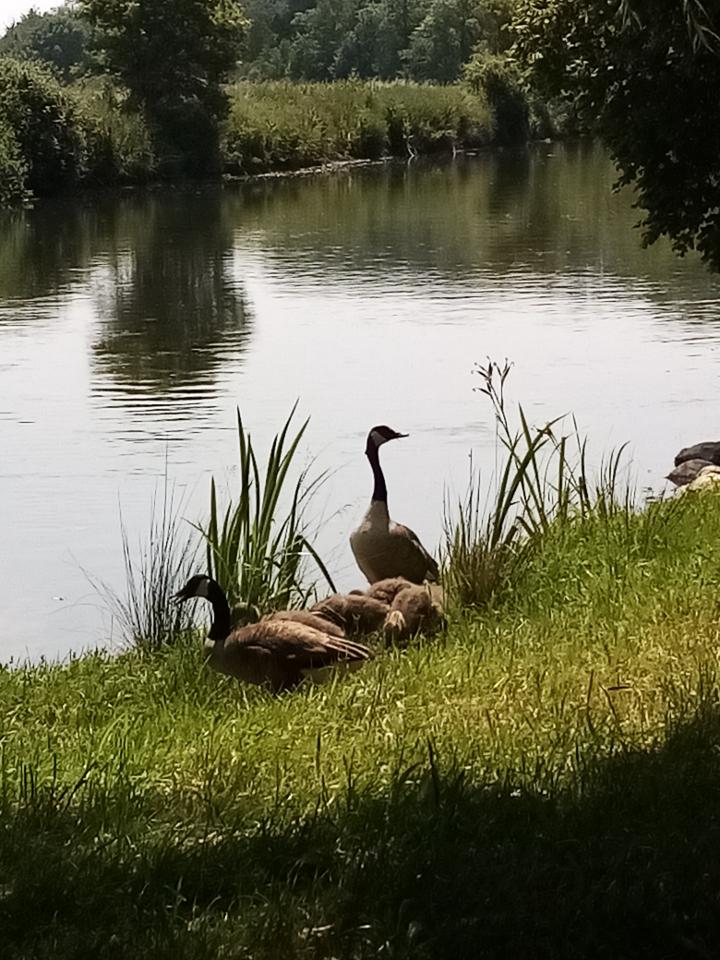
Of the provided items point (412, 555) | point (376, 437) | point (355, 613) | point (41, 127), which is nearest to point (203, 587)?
point (355, 613)

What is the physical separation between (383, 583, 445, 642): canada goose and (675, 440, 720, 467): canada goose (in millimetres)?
4815

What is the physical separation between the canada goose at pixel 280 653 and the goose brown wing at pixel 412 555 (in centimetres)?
166

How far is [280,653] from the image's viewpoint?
7.43 meters

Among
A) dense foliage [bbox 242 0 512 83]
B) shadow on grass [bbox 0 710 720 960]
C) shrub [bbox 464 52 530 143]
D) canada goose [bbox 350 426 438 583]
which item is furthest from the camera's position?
dense foliage [bbox 242 0 512 83]

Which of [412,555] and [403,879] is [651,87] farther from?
[403,879]

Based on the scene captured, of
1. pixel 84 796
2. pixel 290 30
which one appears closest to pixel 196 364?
pixel 84 796

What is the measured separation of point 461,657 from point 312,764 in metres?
1.77

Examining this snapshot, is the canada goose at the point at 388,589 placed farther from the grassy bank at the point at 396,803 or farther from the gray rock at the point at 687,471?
the gray rock at the point at 687,471

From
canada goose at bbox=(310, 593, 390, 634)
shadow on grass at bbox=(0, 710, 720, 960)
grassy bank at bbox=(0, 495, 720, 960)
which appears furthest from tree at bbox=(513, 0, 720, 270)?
shadow on grass at bbox=(0, 710, 720, 960)

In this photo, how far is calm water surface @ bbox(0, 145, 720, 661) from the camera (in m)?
11.9

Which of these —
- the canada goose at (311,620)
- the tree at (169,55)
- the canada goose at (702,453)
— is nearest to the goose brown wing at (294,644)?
the canada goose at (311,620)

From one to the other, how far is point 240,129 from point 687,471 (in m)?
35.1

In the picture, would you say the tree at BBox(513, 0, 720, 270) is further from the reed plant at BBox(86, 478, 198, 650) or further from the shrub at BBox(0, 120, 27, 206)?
the shrub at BBox(0, 120, 27, 206)

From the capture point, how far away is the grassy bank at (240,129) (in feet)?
128
